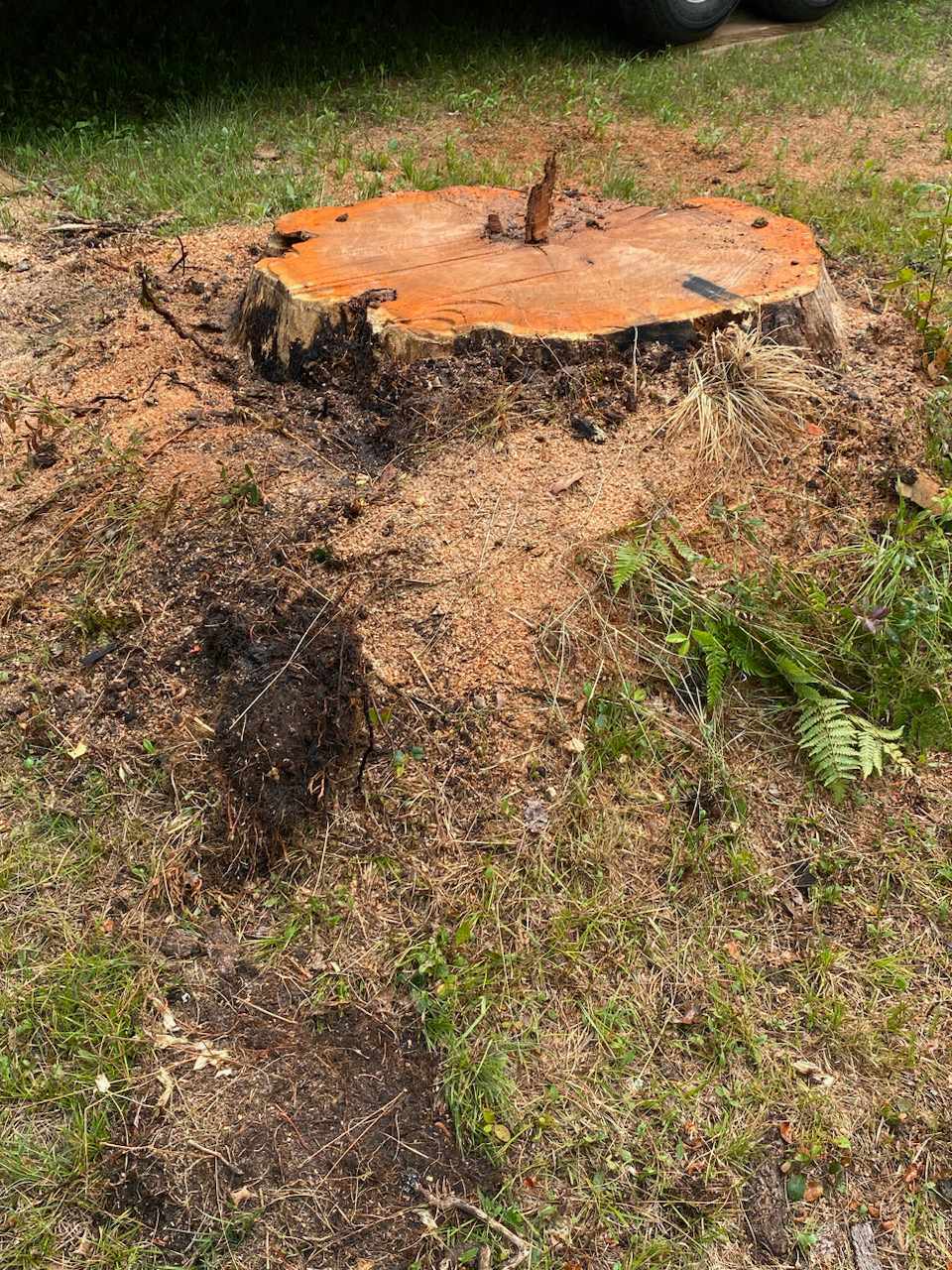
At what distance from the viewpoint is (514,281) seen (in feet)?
9.99

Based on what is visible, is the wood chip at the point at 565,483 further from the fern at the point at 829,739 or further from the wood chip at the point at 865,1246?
the wood chip at the point at 865,1246

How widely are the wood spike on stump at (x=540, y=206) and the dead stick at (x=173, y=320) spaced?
1.07 meters

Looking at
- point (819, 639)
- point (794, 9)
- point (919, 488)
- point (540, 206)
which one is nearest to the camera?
point (819, 639)

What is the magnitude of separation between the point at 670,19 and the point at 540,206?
419cm

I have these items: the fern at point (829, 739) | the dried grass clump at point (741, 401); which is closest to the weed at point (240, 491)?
the dried grass clump at point (741, 401)

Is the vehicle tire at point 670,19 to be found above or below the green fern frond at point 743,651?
above

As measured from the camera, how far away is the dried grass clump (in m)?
2.93

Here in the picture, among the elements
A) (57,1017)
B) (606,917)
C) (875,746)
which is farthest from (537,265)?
(57,1017)

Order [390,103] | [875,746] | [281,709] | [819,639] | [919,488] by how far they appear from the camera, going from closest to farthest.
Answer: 1. [281,709]
2. [875,746]
3. [819,639]
4. [919,488]
5. [390,103]

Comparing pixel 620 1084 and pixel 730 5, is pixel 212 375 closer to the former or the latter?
pixel 620 1084

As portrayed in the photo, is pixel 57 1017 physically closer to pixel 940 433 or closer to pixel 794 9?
pixel 940 433

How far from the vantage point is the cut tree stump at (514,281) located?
9.52ft

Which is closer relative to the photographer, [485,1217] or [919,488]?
[485,1217]

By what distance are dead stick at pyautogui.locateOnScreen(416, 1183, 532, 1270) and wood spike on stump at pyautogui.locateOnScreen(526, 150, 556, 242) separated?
267 centimetres
